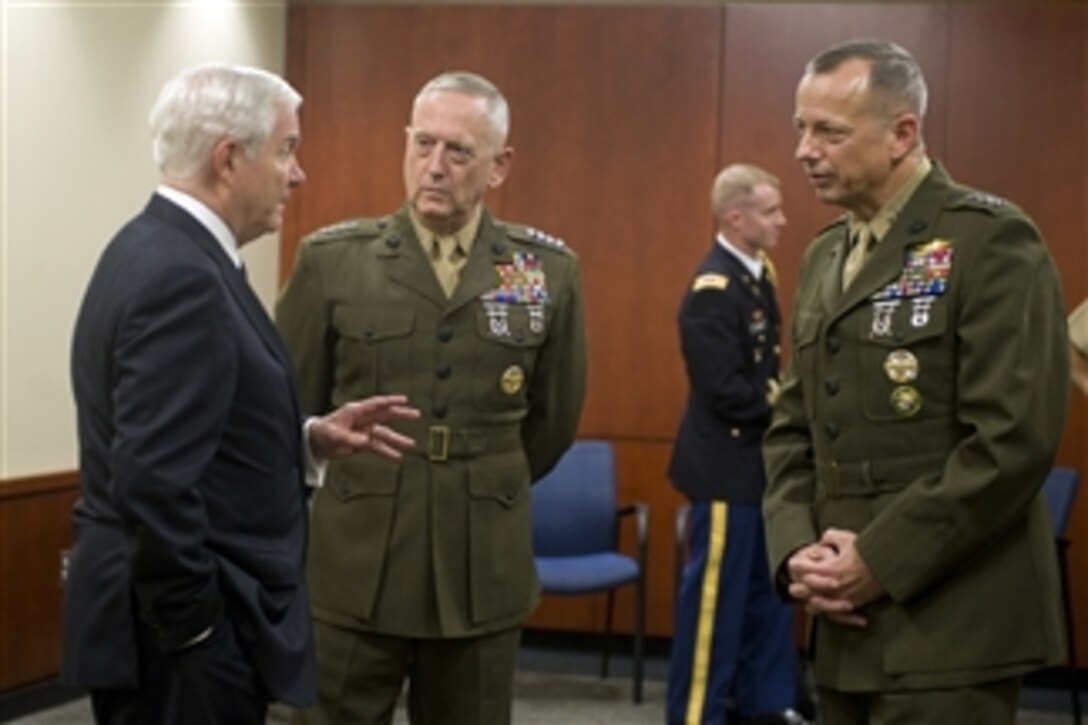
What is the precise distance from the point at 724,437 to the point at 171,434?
328 centimetres

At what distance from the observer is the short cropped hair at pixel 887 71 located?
2.79 m

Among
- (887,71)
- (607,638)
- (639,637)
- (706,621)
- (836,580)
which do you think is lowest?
(607,638)

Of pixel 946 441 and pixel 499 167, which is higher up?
pixel 499 167

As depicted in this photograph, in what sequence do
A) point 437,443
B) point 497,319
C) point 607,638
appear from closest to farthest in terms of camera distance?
point 437,443, point 497,319, point 607,638

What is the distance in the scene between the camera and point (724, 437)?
211 inches

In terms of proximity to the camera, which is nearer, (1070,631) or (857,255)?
(857,255)

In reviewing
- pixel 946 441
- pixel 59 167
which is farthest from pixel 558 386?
pixel 59 167

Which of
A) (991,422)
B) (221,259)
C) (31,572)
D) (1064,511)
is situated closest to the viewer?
(221,259)

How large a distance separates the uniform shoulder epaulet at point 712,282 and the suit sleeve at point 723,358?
13 mm

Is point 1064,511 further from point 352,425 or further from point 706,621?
point 352,425

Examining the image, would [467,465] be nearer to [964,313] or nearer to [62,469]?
[964,313]

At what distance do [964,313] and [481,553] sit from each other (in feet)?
3.65

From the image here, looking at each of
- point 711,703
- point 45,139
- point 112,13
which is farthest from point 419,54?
point 711,703

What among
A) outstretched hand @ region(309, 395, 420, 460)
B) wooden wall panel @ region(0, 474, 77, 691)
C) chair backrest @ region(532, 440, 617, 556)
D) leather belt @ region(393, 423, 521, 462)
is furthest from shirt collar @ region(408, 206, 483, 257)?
chair backrest @ region(532, 440, 617, 556)
